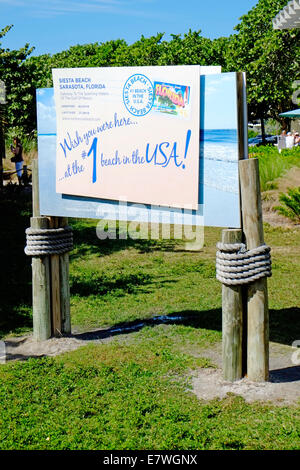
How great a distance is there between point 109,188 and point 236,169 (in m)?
1.29

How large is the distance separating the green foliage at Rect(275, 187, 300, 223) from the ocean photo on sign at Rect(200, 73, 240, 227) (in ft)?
25.6

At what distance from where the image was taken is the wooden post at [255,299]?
4.71 m

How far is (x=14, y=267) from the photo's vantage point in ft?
30.9

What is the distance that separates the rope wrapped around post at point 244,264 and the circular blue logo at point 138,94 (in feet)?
4.52

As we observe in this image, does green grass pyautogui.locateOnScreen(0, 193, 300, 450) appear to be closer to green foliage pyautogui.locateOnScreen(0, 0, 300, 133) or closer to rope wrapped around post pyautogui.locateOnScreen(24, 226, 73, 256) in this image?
rope wrapped around post pyautogui.locateOnScreen(24, 226, 73, 256)

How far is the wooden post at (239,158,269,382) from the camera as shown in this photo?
15.5 ft

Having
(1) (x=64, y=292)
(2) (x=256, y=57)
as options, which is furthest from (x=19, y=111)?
(1) (x=64, y=292)

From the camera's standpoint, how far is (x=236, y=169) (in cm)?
473

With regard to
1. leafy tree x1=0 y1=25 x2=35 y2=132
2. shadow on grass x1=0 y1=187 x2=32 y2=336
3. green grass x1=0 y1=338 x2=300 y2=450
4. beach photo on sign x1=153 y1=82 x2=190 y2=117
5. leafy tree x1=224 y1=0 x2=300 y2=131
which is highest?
leafy tree x1=224 y1=0 x2=300 y2=131

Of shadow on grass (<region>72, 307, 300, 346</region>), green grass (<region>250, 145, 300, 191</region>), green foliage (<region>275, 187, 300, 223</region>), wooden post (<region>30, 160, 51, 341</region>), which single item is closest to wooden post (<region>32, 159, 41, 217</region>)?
wooden post (<region>30, 160, 51, 341</region>)

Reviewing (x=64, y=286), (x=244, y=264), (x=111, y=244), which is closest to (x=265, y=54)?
(x=111, y=244)

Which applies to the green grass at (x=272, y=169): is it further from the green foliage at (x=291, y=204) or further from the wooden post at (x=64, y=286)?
the wooden post at (x=64, y=286)

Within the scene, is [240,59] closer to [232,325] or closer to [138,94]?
[138,94]
